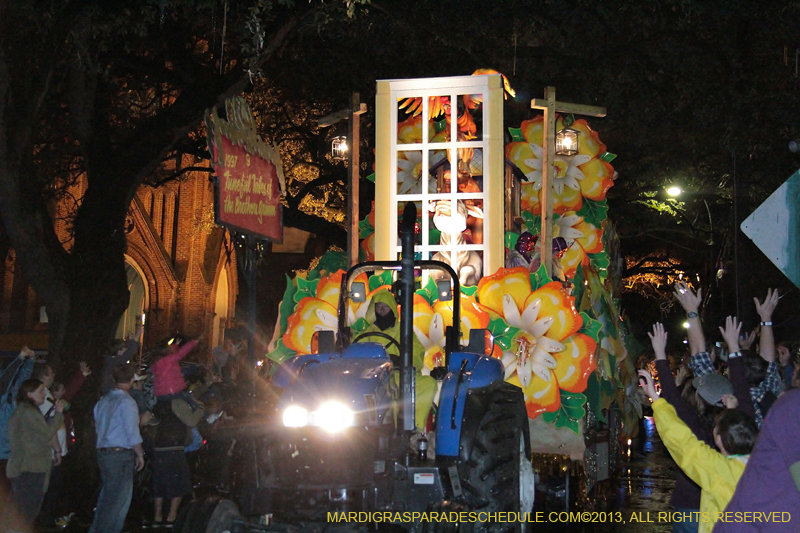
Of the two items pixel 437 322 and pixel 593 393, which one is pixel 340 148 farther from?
pixel 593 393

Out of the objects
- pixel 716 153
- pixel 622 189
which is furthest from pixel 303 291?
pixel 622 189

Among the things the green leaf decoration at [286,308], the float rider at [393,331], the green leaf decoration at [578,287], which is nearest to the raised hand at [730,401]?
the float rider at [393,331]

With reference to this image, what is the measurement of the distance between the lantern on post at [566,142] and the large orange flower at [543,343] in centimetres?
355

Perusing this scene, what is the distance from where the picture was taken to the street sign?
5.00m

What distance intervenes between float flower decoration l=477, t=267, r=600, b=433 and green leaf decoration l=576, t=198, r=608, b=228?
3364mm

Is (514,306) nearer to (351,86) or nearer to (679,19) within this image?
(679,19)

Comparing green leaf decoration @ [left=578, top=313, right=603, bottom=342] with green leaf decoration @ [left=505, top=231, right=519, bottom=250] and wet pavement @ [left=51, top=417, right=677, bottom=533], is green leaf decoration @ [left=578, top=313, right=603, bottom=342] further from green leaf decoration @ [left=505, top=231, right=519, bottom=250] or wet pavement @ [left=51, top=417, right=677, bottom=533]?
green leaf decoration @ [left=505, top=231, right=519, bottom=250]

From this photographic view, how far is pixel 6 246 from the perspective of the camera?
2447cm

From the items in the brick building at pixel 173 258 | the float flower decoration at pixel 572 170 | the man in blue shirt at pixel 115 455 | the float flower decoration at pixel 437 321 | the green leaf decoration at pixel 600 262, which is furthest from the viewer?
the brick building at pixel 173 258

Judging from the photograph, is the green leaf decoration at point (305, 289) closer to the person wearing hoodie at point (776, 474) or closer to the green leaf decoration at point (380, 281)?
the green leaf decoration at point (380, 281)

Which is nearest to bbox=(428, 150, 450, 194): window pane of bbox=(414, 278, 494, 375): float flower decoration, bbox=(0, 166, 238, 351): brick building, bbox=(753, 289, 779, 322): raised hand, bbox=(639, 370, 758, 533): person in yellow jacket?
bbox=(414, 278, 494, 375): float flower decoration

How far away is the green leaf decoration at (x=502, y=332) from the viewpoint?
910 centimetres

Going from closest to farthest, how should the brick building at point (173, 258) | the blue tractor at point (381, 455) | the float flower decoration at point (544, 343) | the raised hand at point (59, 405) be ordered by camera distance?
the blue tractor at point (381, 455) < the raised hand at point (59, 405) < the float flower decoration at point (544, 343) < the brick building at point (173, 258)

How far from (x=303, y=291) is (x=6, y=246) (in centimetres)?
A: 1770
